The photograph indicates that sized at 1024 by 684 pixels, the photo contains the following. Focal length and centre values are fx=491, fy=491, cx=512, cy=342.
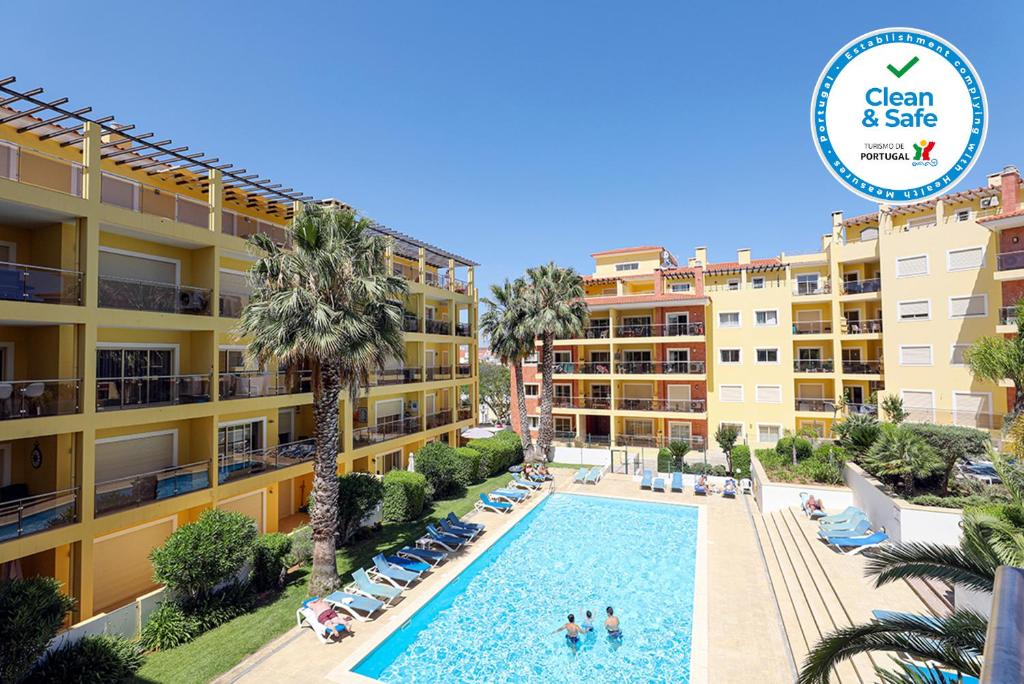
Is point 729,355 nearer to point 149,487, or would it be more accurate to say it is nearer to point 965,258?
point 965,258

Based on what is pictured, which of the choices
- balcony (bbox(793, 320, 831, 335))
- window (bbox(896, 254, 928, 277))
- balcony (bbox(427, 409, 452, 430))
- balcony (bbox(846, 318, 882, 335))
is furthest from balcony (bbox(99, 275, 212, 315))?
balcony (bbox(846, 318, 882, 335))

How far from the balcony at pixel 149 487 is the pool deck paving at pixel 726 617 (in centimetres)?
605

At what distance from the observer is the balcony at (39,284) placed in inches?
484

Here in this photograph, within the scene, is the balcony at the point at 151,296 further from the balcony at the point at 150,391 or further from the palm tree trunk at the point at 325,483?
the palm tree trunk at the point at 325,483

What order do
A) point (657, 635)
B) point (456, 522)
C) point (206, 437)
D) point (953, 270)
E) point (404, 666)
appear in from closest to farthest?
point (404, 666) → point (657, 635) → point (206, 437) → point (456, 522) → point (953, 270)

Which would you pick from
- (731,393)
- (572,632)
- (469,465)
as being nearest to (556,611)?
(572,632)

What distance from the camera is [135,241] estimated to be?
16.1m

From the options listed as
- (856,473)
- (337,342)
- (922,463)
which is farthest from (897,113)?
(337,342)

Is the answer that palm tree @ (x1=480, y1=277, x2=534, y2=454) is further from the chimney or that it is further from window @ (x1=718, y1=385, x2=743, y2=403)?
the chimney

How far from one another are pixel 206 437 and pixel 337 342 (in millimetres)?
7084

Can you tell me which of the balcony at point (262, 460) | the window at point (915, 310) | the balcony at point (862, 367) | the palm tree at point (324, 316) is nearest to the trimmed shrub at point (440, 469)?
the balcony at point (262, 460)

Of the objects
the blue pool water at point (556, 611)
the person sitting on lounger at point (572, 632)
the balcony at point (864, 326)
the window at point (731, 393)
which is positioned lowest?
the blue pool water at point (556, 611)

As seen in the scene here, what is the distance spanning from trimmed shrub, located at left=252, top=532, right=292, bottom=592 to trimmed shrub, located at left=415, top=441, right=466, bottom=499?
333 inches

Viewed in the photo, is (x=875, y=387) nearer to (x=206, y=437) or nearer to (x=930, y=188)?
(x=930, y=188)
